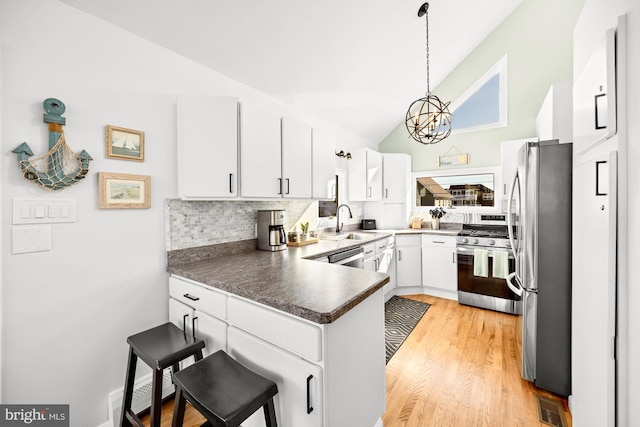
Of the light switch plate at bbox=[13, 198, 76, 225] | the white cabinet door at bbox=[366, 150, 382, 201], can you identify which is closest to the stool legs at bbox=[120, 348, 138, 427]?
the light switch plate at bbox=[13, 198, 76, 225]

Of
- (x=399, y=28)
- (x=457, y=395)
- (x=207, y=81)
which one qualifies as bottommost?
(x=457, y=395)

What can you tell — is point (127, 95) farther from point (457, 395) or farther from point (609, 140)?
point (457, 395)

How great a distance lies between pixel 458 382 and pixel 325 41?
10.00 feet

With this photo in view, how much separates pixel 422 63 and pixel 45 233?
13.3 feet

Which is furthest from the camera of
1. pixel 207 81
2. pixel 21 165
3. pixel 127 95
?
pixel 207 81

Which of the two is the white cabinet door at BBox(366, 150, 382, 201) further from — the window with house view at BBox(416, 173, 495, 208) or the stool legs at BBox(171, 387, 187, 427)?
the stool legs at BBox(171, 387, 187, 427)

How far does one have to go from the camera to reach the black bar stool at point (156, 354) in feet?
4.43

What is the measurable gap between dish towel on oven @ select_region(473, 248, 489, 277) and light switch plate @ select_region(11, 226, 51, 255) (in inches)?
155

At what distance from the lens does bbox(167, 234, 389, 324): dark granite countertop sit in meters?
1.19

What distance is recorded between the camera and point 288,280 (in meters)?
1.55

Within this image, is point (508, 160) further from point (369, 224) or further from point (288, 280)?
point (288, 280)

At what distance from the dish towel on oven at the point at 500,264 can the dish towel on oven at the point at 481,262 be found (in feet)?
0.30

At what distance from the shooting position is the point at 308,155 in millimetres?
2625

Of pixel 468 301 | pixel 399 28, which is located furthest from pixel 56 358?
pixel 468 301
